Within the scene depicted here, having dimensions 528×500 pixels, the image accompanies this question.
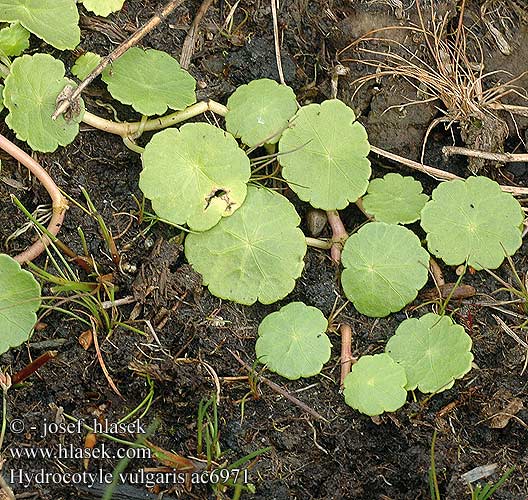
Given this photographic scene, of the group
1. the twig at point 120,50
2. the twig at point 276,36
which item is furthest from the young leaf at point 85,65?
the twig at point 276,36

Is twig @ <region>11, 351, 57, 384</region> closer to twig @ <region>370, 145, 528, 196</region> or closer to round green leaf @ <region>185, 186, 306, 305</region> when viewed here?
round green leaf @ <region>185, 186, 306, 305</region>

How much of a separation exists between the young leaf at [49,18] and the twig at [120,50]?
13cm

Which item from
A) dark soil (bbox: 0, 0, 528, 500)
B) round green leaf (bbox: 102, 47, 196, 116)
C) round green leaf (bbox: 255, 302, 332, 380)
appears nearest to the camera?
dark soil (bbox: 0, 0, 528, 500)

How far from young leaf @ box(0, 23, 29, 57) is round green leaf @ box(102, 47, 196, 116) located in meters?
0.29

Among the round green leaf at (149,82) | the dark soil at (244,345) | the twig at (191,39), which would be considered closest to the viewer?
the dark soil at (244,345)

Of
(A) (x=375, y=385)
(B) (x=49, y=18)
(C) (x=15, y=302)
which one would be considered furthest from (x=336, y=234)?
(B) (x=49, y=18)

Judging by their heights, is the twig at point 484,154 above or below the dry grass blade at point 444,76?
below

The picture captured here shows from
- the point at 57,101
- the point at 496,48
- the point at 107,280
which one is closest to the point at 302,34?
the point at 496,48

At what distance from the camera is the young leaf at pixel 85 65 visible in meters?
2.55

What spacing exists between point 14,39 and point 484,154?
1.77 metres

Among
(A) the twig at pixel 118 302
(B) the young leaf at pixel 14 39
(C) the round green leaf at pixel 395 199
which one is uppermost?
(B) the young leaf at pixel 14 39

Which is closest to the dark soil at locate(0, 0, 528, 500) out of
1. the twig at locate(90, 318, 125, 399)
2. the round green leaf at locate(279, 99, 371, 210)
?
the twig at locate(90, 318, 125, 399)

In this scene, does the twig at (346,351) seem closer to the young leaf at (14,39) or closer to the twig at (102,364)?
the twig at (102,364)

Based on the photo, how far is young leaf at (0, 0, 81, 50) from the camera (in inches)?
98.5
